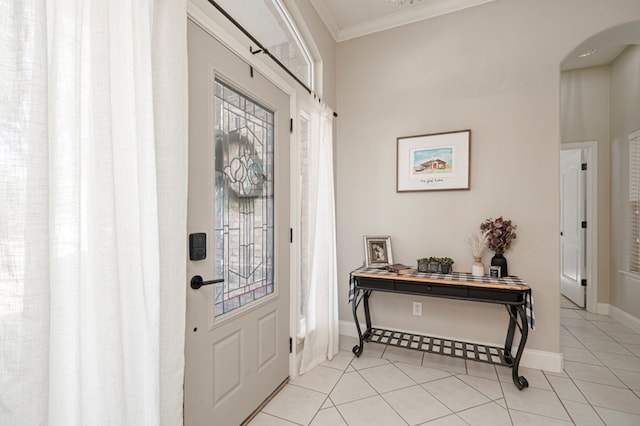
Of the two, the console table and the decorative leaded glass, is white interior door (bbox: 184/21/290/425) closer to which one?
the decorative leaded glass

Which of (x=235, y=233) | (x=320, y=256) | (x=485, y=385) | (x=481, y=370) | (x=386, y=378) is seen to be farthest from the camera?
(x=320, y=256)

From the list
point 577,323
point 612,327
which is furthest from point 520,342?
point 612,327

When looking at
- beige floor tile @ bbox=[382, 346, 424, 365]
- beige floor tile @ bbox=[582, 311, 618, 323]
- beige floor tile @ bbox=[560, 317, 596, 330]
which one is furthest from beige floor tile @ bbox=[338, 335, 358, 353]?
beige floor tile @ bbox=[582, 311, 618, 323]

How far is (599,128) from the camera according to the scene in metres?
3.84

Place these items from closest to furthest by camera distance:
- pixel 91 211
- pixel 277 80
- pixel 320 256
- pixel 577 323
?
pixel 91 211 → pixel 277 80 → pixel 320 256 → pixel 577 323

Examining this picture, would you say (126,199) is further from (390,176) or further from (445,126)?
(445,126)

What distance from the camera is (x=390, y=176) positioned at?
3.10 m

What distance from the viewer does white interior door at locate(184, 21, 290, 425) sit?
1497 mm

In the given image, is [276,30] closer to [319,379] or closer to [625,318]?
[319,379]

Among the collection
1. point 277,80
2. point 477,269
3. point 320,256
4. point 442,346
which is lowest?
point 442,346

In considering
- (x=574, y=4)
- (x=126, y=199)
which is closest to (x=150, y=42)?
(x=126, y=199)

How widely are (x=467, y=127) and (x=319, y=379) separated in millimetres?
2519

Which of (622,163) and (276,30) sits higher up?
(276,30)

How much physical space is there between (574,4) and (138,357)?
374cm
